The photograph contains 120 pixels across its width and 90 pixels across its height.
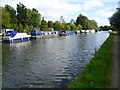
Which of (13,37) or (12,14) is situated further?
(12,14)

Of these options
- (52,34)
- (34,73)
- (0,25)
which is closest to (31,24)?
(52,34)

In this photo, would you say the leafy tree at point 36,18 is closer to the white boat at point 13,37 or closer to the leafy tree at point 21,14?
the leafy tree at point 21,14

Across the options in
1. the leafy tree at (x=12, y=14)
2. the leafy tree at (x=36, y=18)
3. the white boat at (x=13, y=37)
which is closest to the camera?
Answer: the white boat at (x=13, y=37)

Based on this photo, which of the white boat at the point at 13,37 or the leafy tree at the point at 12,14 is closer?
the white boat at the point at 13,37

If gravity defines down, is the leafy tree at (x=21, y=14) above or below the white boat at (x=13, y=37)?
above

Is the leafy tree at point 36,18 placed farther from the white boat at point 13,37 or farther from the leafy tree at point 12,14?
the white boat at point 13,37

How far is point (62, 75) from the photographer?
51.0 feet

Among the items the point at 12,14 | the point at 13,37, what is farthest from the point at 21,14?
the point at 13,37

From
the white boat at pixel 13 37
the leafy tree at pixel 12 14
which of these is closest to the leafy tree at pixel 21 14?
the leafy tree at pixel 12 14

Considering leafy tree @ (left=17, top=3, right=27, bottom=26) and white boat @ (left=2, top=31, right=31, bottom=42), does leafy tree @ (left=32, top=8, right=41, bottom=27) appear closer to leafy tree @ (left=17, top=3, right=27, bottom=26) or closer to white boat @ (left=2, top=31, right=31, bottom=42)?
leafy tree @ (left=17, top=3, right=27, bottom=26)

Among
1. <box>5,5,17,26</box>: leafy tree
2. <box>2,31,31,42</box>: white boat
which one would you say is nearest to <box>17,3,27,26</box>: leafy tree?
<box>5,5,17,26</box>: leafy tree

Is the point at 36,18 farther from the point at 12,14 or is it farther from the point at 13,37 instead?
the point at 13,37

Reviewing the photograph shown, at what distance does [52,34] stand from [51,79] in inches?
3189

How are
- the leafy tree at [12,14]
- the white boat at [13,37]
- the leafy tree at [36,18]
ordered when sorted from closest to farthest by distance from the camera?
the white boat at [13,37] → the leafy tree at [12,14] → the leafy tree at [36,18]
